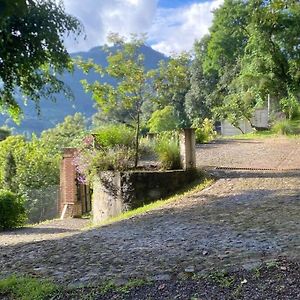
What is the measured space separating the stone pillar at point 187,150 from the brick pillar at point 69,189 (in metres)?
7.08

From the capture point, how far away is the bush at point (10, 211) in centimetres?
1244

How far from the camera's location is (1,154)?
2902cm

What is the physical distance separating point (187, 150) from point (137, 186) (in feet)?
4.49

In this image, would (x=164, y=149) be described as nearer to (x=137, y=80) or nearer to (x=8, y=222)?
(x=137, y=80)

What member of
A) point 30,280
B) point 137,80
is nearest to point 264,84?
point 137,80

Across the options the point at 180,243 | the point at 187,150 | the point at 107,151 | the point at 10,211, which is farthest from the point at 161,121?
the point at 180,243

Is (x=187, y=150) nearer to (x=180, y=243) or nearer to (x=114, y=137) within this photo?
(x=114, y=137)

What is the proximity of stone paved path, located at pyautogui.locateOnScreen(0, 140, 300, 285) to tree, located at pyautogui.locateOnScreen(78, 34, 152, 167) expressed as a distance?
4011 mm

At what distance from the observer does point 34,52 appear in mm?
9172

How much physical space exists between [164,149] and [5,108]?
3653 millimetres

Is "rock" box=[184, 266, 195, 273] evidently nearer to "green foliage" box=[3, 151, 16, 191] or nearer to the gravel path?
the gravel path

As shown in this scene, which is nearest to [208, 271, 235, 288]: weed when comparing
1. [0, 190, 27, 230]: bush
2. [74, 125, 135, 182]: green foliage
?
[74, 125, 135, 182]: green foliage

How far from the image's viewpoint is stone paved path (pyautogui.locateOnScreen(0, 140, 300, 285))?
4.66 metres

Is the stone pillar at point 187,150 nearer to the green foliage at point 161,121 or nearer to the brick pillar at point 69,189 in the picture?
the brick pillar at point 69,189
